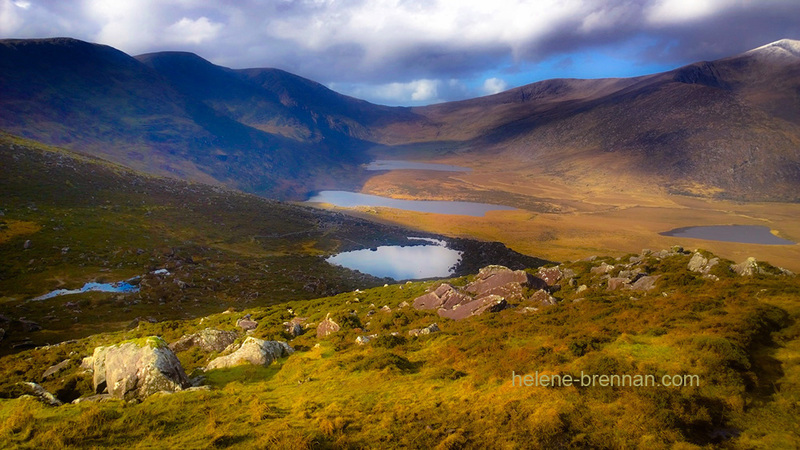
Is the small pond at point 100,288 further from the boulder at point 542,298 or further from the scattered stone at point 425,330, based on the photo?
the boulder at point 542,298

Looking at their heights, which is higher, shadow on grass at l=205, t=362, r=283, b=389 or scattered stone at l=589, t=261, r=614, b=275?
scattered stone at l=589, t=261, r=614, b=275

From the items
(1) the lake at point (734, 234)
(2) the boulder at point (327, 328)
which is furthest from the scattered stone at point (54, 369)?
(1) the lake at point (734, 234)

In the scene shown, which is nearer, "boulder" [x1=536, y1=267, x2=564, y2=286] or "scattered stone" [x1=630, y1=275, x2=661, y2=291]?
"scattered stone" [x1=630, y1=275, x2=661, y2=291]

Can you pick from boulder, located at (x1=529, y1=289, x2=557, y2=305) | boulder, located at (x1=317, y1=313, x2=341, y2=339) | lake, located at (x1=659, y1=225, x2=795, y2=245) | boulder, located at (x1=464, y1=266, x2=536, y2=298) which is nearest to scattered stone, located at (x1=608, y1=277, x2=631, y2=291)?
boulder, located at (x1=464, y1=266, x2=536, y2=298)

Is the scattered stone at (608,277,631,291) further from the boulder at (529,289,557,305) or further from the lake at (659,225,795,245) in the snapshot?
the lake at (659,225,795,245)

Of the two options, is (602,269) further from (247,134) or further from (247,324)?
(247,134)

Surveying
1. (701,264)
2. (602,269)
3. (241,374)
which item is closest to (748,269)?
(701,264)

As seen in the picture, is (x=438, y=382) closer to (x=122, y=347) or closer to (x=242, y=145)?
(x=122, y=347)
